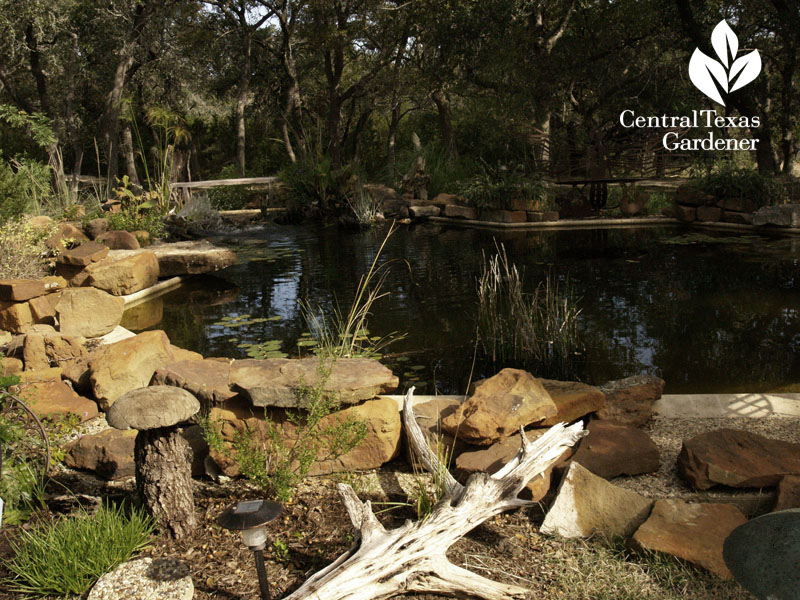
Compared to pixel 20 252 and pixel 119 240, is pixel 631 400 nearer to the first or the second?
pixel 20 252

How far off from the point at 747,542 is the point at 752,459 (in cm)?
119

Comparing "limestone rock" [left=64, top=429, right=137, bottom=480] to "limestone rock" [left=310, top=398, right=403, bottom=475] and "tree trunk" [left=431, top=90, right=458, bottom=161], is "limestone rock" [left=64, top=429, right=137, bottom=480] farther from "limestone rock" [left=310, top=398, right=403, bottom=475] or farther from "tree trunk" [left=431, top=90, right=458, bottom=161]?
"tree trunk" [left=431, top=90, right=458, bottom=161]

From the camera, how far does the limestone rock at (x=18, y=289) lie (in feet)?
18.2

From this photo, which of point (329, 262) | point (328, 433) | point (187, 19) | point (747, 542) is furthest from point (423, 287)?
point (187, 19)

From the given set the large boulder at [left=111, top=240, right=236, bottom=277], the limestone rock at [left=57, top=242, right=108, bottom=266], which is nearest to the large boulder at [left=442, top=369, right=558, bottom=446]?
the limestone rock at [left=57, top=242, right=108, bottom=266]

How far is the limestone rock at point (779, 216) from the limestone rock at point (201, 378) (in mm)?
9338

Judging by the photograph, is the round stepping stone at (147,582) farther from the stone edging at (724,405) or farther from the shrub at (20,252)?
the shrub at (20,252)

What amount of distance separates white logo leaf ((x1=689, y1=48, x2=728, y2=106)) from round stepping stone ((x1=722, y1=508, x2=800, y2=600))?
43.4ft

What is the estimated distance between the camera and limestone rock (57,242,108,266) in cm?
695

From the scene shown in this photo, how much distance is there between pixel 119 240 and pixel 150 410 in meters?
6.57

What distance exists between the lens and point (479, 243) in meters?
10.4

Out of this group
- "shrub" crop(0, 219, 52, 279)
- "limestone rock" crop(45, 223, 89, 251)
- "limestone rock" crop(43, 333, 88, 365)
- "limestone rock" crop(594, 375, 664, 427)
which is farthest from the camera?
"limestone rock" crop(45, 223, 89, 251)

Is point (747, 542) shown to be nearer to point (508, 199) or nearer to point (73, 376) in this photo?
point (73, 376)

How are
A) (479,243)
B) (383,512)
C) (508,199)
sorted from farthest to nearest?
1. (508,199)
2. (479,243)
3. (383,512)
